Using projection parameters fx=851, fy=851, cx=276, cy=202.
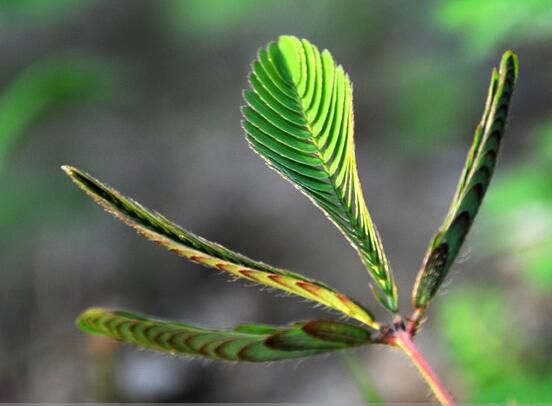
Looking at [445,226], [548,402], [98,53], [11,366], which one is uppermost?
[98,53]

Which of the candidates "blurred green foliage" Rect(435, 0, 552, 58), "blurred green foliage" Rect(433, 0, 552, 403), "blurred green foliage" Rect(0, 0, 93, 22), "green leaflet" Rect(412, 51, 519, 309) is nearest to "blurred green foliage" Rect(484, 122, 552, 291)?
"blurred green foliage" Rect(433, 0, 552, 403)

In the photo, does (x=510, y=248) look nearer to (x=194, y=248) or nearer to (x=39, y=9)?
(x=39, y=9)

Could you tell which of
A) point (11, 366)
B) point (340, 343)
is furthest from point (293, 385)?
point (340, 343)

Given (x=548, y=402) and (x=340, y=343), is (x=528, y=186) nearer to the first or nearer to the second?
(x=548, y=402)

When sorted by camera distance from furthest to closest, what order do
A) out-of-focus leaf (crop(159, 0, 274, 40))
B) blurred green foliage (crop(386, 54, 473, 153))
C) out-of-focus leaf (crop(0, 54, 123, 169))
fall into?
out-of-focus leaf (crop(159, 0, 274, 40)), blurred green foliage (crop(386, 54, 473, 153)), out-of-focus leaf (crop(0, 54, 123, 169))

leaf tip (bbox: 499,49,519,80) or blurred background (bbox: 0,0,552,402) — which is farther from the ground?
blurred background (bbox: 0,0,552,402)

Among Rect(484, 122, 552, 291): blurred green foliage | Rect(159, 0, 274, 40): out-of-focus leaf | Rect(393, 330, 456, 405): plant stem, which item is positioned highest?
Rect(159, 0, 274, 40): out-of-focus leaf

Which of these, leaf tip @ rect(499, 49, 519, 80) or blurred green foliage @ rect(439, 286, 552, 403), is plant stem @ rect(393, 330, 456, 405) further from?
blurred green foliage @ rect(439, 286, 552, 403)
